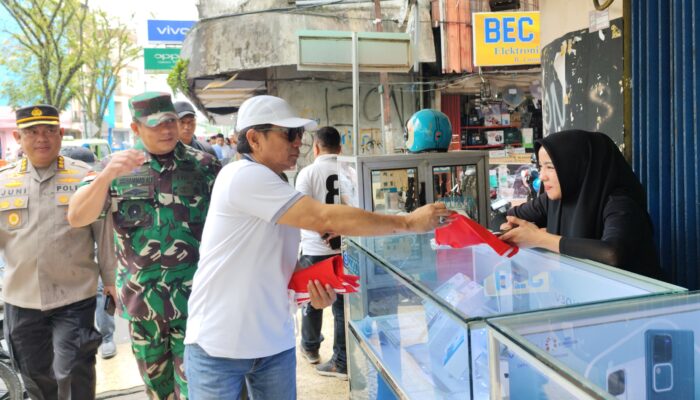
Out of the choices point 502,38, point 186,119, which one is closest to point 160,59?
point 502,38

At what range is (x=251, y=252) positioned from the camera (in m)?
2.06

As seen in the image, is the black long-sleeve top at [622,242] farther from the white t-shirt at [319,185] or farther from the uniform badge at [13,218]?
the uniform badge at [13,218]

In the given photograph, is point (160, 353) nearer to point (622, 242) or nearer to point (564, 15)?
point (622, 242)

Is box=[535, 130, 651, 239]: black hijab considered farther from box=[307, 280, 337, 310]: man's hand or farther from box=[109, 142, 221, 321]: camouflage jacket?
box=[109, 142, 221, 321]: camouflage jacket

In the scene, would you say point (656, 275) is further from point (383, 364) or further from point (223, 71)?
point (223, 71)

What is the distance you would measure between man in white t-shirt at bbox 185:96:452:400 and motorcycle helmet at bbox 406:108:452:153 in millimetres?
1656

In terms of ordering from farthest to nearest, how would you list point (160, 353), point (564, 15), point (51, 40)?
point (51, 40)
point (564, 15)
point (160, 353)

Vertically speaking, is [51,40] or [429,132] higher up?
[51,40]

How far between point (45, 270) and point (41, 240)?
17 centimetres

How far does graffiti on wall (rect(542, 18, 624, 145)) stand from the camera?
3.45 metres

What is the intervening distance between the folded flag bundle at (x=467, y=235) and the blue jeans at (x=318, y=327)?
91.7 inches

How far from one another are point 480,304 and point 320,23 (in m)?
9.30

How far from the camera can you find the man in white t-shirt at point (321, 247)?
175 inches

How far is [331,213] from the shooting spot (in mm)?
1946
